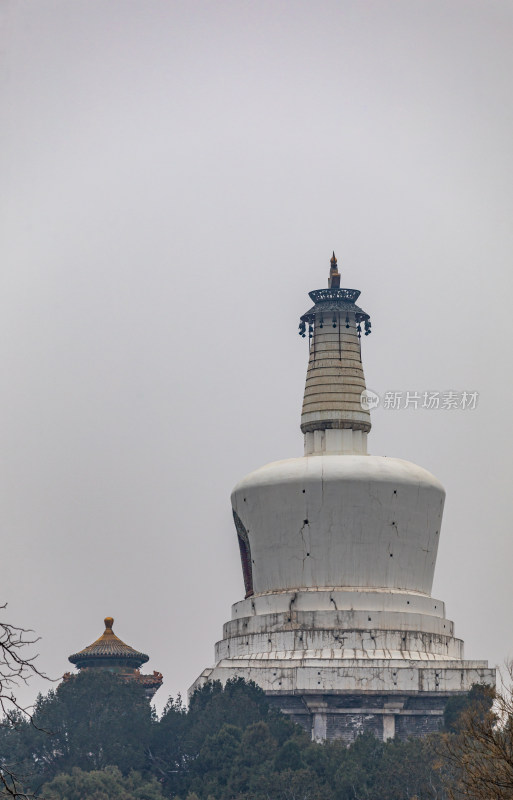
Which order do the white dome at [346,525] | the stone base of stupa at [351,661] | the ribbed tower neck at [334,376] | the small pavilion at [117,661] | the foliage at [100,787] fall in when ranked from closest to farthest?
1. the foliage at [100,787]
2. the stone base of stupa at [351,661]
3. the white dome at [346,525]
4. the ribbed tower neck at [334,376]
5. the small pavilion at [117,661]

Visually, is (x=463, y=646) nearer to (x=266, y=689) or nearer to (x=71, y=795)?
(x=266, y=689)

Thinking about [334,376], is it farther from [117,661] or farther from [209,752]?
[209,752]

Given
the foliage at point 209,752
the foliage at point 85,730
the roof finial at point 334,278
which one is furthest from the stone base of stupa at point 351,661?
the roof finial at point 334,278

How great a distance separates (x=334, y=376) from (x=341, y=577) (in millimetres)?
6410

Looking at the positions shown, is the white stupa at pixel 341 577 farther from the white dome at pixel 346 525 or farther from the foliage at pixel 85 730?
the foliage at pixel 85 730

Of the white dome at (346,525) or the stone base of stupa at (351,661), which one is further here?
the white dome at (346,525)

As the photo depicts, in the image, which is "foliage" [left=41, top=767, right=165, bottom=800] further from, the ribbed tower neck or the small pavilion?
the ribbed tower neck

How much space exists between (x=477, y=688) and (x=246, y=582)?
969 cm

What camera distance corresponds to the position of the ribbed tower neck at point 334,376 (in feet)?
168

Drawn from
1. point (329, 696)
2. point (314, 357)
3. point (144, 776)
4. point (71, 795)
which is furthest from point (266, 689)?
point (314, 357)

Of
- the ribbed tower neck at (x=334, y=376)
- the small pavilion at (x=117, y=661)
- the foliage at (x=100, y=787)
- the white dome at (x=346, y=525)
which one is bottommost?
the foliage at (x=100, y=787)

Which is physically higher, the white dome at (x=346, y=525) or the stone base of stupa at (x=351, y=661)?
the white dome at (x=346, y=525)

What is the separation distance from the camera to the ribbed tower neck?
51.1 metres

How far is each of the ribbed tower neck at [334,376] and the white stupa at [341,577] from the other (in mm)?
31
